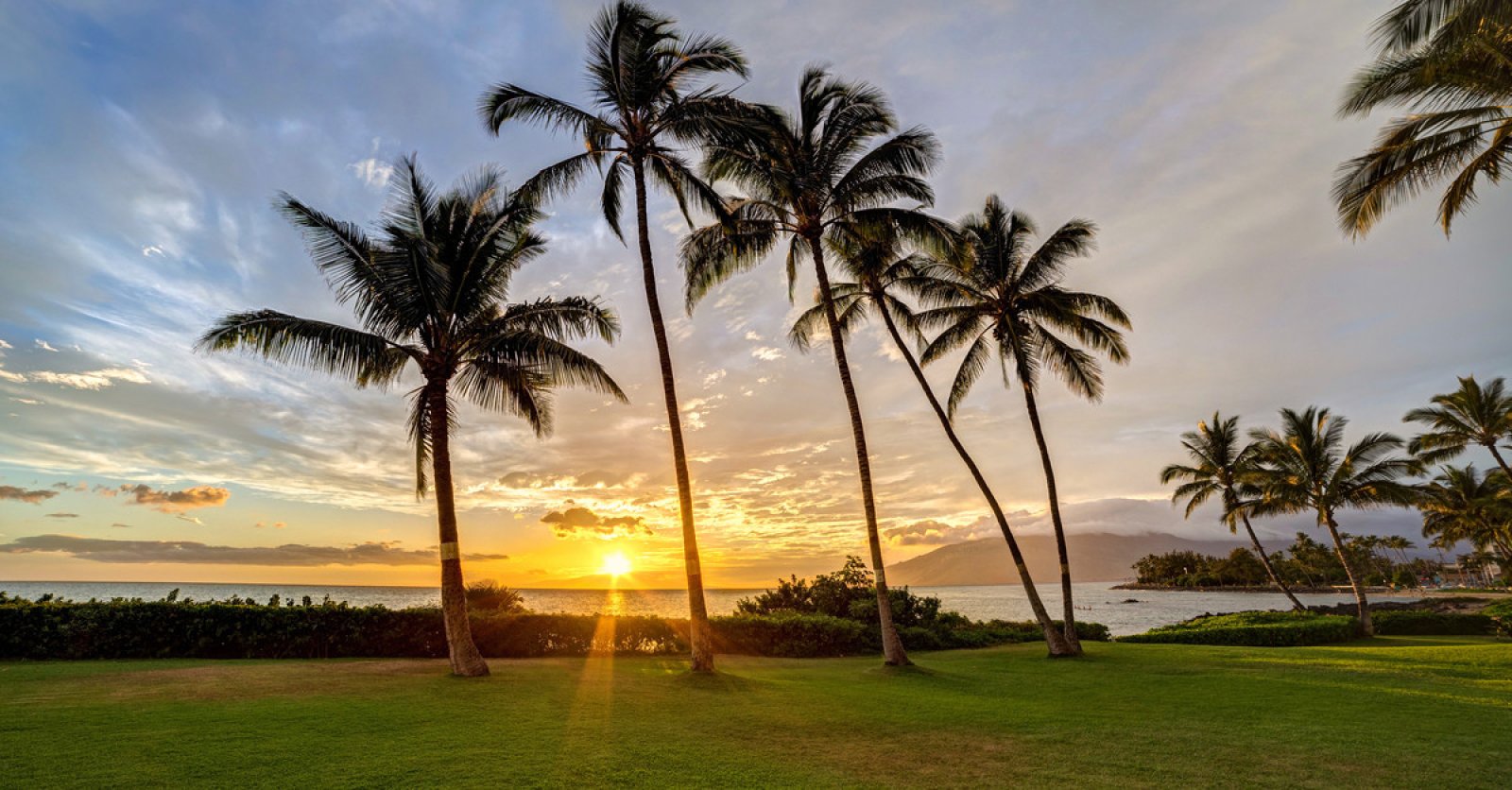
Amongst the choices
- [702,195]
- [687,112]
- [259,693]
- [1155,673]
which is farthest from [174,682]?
[1155,673]

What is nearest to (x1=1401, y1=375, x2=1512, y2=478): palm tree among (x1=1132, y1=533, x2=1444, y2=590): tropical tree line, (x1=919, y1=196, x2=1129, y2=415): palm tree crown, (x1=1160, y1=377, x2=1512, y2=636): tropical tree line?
(x1=1160, y1=377, x2=1512, y2=636): tropical tree line

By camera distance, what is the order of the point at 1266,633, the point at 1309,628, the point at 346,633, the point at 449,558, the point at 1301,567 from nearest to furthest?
the point at 449,558 < the point at 346,633 < the point at 1266,633 < the point at 1309,628 < the point at 1301,567

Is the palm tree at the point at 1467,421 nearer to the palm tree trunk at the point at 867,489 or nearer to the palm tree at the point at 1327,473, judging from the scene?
the palm tree at the point at 1327,473

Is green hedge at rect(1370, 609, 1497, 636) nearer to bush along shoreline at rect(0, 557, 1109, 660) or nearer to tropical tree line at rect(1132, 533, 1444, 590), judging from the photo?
bush along shoreline at rect(0, 557, 1109, 660)

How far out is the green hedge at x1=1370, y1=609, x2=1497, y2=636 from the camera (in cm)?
2620

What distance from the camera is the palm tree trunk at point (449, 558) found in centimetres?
1196

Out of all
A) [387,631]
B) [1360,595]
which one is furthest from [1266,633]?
[387,631]

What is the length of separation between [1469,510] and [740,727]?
5120 cm

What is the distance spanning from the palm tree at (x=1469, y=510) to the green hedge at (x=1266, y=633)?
17.2 meters

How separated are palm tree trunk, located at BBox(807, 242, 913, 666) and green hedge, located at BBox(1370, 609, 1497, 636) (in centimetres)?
2585

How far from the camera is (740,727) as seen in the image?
26.7 feet

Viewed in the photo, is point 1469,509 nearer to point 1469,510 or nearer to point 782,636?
point 1469,510

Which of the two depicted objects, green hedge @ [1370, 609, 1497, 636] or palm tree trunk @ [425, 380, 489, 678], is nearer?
palm tree trunk @ [425, 380, 489, 678]

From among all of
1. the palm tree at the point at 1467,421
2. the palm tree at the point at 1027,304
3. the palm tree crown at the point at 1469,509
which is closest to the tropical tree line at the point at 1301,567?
the palm tree crown at the point at 1469,509
